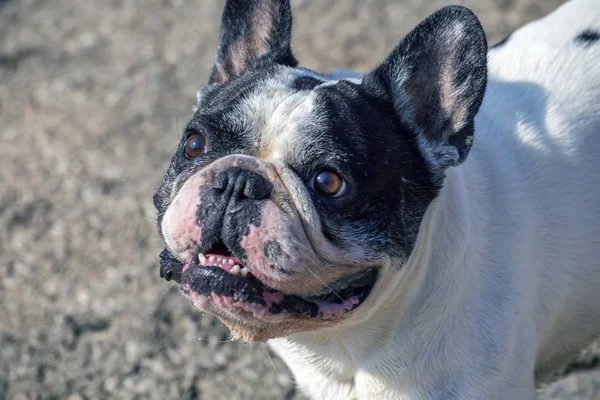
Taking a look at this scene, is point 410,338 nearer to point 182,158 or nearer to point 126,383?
point 182,158

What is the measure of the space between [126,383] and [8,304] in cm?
78

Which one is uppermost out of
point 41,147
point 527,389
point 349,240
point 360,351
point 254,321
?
point 41,147

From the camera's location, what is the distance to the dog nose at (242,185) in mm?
2088

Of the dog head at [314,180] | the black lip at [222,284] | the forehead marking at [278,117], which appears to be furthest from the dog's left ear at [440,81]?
the black lip at [222,284]

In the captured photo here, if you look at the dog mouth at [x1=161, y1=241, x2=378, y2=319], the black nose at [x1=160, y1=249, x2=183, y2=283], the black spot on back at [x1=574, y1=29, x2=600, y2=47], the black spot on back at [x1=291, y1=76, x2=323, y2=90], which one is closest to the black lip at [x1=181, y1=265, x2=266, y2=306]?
the dog mouth at [x1=161, y1=241, x2=378, y2=319]

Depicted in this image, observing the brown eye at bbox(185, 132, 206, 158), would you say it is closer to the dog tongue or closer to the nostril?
the nostril

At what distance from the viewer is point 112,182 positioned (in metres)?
4.50

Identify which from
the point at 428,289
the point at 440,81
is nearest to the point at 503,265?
the point at 428,289

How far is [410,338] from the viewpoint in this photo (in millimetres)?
2348

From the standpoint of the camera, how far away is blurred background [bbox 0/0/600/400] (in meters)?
3.49

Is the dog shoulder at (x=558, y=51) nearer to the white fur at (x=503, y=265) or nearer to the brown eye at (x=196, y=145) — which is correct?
the white fur at (x=503, y=265)

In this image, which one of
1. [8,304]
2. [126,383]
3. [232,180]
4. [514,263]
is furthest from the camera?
[8,304]

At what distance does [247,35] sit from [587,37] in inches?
45.6

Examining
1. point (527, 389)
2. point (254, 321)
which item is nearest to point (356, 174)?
point (254, 321)
